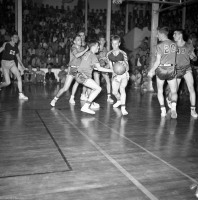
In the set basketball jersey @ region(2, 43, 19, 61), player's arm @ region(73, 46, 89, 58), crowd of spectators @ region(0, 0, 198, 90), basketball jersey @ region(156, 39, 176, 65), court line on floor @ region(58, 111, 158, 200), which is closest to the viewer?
court line on floor @ region(58, 111, 158, 200)

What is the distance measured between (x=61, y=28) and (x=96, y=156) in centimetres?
1493

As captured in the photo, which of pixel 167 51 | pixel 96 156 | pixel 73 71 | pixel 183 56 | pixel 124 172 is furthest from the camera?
pixel 73 71

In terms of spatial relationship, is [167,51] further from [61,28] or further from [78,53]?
[61,28]

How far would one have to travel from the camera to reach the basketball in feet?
17.8

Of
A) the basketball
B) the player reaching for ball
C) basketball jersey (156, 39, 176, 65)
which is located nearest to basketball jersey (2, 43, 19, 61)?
the player reaching for ball

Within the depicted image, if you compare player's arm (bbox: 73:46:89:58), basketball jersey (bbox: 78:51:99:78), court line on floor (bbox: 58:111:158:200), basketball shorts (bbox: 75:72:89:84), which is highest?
player's arm (bbox: 73:46:89:58)

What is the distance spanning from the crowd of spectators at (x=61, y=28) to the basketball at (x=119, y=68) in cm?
550

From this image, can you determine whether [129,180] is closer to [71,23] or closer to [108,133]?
[108,133]

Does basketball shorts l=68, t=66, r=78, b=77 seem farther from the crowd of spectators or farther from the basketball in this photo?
the crowd of spectators

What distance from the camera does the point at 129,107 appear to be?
20.9 ft

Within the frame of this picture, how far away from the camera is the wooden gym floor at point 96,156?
2236 millimetres

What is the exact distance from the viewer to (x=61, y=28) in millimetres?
16859

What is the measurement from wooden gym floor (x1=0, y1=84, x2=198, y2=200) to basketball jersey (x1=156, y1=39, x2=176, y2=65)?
3.71ft

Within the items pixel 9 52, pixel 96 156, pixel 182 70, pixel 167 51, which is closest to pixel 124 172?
pixel 96 156
